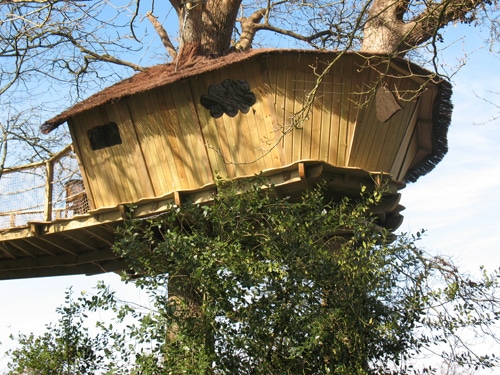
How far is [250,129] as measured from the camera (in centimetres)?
997

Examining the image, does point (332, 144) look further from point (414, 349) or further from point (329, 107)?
point (414, 349)

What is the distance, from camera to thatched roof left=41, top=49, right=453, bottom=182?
32.4 ft

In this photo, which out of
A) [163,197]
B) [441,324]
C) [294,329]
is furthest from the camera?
[163,197]

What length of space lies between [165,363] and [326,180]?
3.11 m

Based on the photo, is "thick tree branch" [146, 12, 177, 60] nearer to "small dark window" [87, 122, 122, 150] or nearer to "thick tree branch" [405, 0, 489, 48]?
"small dark window" [87, 122, 122, 150]

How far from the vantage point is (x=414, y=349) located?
27.3ft

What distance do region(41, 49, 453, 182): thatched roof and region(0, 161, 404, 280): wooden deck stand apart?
1.30 metres

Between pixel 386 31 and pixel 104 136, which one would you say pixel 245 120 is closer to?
pixel 104 136

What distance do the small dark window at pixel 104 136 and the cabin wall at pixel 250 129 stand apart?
0.05 m

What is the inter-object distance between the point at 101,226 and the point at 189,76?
255cm

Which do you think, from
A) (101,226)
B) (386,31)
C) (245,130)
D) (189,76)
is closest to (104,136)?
(101,226)

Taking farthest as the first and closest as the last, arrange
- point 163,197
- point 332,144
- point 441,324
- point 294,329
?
1. point 163,197
2. point 332,144
3. point 441,324
4. point 294,329

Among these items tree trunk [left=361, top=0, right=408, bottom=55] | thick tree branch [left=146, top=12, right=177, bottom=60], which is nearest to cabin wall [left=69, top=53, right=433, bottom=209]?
tree trunk [left=361, top=0, right=408, bottom=55]

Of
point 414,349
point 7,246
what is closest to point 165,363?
point 414,349
